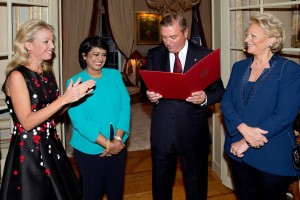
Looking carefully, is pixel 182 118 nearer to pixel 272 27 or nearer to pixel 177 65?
pixel 177 65

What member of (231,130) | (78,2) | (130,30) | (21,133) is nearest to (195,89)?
(231,130)

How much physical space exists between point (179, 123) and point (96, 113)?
0.66 meters

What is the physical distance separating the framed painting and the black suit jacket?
9490 mm

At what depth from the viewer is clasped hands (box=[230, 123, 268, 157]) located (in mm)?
2145

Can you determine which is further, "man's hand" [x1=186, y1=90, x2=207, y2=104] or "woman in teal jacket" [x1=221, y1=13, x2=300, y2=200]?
"man's hand" [x1=186, y1=90, x2=207, y2=104]

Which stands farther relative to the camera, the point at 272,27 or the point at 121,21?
the point at 121,21

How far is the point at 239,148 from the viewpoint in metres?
2.26

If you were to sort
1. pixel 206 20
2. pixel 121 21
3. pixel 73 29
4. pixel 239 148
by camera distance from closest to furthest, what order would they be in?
pixel 239 148
pixel 73 29
pixel 121 21
pixel 206 20

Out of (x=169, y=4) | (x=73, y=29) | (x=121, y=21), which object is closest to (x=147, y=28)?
(x=121, y=21)

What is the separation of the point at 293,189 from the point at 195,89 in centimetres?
140

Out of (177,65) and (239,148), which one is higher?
(177,65)

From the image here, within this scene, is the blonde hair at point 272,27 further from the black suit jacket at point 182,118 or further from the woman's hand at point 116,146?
the woman's hand at point 116,146

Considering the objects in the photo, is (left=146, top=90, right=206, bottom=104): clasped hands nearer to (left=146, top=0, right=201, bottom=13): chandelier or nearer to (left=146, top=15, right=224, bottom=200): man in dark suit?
(left=146, top=15, right=224, bottom=200): man in dark suit

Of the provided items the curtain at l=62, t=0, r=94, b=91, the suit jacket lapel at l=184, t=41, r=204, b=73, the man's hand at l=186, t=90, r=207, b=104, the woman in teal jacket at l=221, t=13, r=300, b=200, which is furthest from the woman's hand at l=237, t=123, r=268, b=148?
the curtain at l=62, t=0, r=94, b=91
